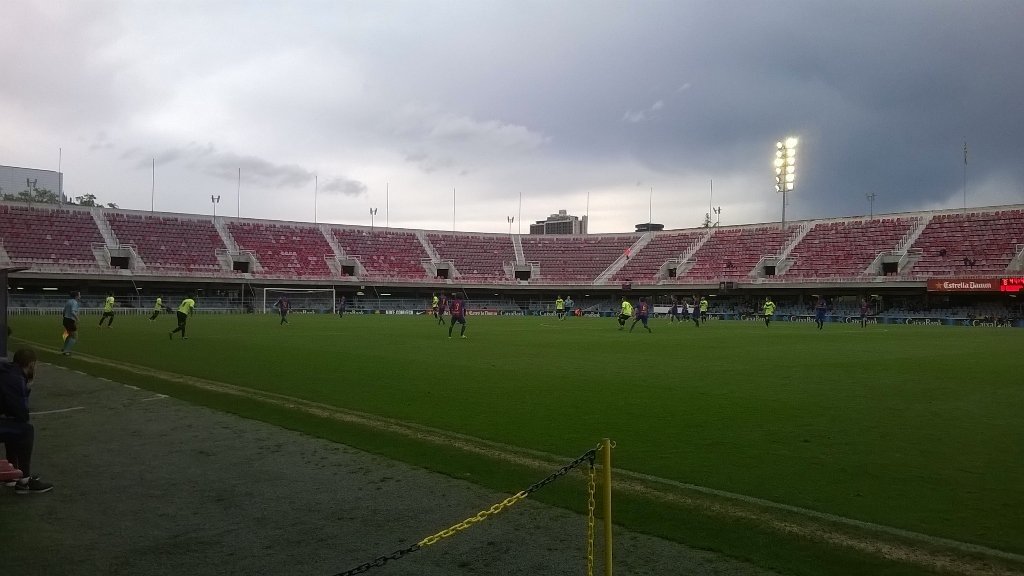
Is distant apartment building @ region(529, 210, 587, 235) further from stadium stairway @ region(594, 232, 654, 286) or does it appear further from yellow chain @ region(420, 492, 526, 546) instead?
yellow chain @ region(420, 492, 526, 546)

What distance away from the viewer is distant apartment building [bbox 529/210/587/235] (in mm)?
140750

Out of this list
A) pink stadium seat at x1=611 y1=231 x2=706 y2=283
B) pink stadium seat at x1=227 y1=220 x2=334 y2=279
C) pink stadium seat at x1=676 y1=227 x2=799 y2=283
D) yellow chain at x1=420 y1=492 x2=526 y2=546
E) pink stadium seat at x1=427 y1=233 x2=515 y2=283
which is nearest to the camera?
yellow chain at x1=420 y1=492 x2=526 y2=546

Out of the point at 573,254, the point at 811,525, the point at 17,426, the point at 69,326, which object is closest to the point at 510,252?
the point at 573,254

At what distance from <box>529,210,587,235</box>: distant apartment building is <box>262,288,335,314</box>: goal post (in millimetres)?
76404

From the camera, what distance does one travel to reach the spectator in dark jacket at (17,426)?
6.59 m

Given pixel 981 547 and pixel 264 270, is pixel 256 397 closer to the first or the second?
pixel 981 547

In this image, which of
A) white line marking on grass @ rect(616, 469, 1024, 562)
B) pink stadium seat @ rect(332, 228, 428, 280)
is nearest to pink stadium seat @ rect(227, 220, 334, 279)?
pink stadium seat @ rect(332, 228, 428, 280)

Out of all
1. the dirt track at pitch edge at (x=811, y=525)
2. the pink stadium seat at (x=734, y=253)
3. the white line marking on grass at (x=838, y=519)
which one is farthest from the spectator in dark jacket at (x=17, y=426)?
the pink stadium seat at (x=734, y=253)

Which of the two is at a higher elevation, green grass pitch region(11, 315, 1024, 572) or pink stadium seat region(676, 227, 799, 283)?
pink stadium seat region(676, 227, 799, 283)

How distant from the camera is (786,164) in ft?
185

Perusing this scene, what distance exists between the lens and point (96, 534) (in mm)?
5531

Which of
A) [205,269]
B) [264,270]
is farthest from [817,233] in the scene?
[205,269]

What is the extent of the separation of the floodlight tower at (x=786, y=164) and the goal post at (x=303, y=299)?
A: 40586mm

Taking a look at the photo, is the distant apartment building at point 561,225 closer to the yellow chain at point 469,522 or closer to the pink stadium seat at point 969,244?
the pink stadium seat at point 969,244
